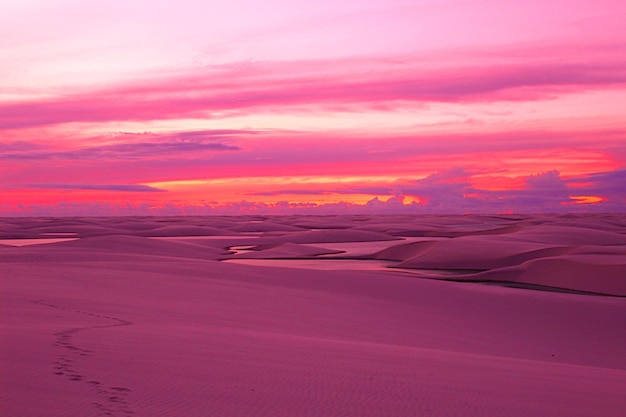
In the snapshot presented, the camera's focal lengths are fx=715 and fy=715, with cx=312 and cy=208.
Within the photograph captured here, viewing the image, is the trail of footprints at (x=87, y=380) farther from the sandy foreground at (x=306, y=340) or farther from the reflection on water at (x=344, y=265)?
the reflection on water at (x=344, y=265)

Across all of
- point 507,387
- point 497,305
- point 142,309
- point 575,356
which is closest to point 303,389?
point 507,387

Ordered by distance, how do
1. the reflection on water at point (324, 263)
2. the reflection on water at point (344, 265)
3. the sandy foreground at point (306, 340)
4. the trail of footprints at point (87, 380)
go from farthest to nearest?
the reflection on water at point (324, 263)
the reflection on water at point (344, 265)
the sandy foreground at point (306, 340)
the trail of footprints at point (87, 380)

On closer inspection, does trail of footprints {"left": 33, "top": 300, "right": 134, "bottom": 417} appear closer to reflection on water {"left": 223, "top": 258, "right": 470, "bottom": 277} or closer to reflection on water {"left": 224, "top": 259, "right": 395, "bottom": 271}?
reflection on water {"left": 223, "top": 258, "right": 470, "bottom": 277}

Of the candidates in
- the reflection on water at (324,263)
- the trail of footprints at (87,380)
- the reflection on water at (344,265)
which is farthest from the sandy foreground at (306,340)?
the reflection on water at (324,263)

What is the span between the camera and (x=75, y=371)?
5270 mm

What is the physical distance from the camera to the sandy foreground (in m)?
5.08

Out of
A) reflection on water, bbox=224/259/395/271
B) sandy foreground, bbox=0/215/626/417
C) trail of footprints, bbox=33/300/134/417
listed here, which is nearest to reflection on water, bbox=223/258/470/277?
reflection on water, bbox=224/259/395/271

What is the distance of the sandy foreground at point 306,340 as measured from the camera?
5082 millimetres

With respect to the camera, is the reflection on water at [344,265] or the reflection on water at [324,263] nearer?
the reflection on water at [344,265]

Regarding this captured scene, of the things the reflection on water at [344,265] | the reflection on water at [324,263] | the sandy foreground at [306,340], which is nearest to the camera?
the sandy foreground at [306,340]

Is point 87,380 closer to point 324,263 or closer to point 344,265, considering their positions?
point 344,265

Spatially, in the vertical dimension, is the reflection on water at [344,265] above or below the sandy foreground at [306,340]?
below

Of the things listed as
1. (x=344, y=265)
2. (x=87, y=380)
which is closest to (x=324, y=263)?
(x=344, y=265)

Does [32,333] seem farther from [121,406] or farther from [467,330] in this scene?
[467,330]
